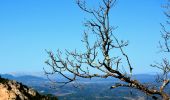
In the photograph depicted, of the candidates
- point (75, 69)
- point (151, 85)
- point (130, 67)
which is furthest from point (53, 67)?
point (151, 85)

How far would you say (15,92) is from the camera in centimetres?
1867

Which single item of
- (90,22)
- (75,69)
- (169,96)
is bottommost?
(169,96)

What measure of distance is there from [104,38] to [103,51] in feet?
2.47

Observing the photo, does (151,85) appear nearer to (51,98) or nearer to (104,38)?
(104,38)

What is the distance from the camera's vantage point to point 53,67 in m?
19.6

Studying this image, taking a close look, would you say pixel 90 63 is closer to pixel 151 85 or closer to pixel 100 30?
pixel 100 30

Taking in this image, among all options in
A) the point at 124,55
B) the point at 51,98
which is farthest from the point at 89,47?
the point at 51,98

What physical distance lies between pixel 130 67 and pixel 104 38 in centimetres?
216

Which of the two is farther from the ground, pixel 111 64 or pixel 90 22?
pixel 90 22

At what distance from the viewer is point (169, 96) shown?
18562 millimetres

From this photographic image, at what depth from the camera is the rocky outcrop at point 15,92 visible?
59.6 ft

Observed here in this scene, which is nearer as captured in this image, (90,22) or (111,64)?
(111,64)

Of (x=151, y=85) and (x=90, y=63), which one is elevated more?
(x=90, y=63)

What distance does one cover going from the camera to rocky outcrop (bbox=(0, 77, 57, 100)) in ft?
59.6
